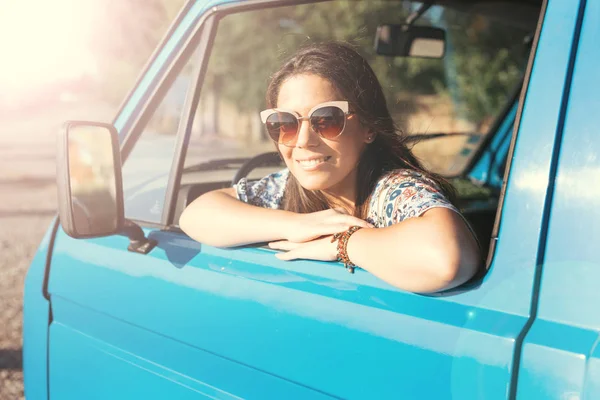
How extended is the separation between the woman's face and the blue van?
0.71 ft

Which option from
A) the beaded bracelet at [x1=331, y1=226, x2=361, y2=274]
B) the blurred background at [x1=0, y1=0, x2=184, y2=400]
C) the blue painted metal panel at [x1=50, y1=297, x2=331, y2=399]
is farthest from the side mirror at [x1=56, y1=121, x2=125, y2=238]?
the blurred background at [x1=0, y1=0, x2=184, y2=400]

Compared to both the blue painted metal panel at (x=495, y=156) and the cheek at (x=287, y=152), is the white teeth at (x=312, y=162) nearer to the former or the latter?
the cheek at (x=287, y=152)

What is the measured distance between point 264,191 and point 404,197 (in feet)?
1.91

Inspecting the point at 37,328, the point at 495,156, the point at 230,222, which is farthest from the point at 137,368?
the point at 495,156

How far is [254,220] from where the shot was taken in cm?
163

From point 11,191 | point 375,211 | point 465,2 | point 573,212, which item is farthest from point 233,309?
point 11,191

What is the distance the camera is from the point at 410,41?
346 cm

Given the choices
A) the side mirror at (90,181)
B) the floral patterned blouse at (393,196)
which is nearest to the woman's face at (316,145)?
the floral patterned blouse at (393,196)

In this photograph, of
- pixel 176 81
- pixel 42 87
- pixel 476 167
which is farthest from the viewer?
pixel 42 87

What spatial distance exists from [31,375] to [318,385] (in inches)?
50.8

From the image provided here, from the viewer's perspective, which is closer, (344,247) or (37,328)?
(344,247)

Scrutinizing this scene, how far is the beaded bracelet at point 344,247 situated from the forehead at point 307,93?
38cm

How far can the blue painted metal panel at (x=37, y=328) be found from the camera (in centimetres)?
215

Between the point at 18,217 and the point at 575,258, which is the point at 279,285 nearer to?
the point at 575,258
